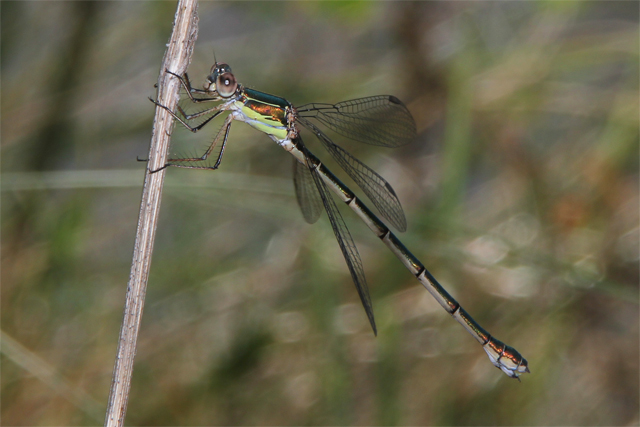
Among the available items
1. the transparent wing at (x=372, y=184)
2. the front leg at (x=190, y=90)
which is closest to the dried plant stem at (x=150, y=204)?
the front leg at (x=190, y=90)

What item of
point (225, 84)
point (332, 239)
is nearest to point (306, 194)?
point (225, 84)

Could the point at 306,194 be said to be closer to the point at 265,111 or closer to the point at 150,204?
the point at 265,111

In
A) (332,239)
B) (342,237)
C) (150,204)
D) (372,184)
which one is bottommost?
(150,204)

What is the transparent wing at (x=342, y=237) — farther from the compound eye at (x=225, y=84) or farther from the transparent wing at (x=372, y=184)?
the compound eye at (x=225, y=84)

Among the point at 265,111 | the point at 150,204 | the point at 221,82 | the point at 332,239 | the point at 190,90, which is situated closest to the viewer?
the point at 150,204

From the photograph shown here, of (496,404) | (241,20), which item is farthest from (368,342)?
(241,20)

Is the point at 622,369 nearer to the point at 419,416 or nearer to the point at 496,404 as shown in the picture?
the point at 496,404
